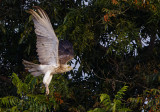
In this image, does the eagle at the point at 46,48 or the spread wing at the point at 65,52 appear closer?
the eagle at the point at 46,48

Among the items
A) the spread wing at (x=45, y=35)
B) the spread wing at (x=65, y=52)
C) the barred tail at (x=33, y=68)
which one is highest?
the spread wing at (x=45, y=35)

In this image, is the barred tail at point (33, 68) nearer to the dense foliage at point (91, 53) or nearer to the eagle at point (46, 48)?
the eagle at point (46, 48)

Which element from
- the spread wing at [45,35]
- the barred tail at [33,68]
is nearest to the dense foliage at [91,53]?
the barred tail at [33,68]

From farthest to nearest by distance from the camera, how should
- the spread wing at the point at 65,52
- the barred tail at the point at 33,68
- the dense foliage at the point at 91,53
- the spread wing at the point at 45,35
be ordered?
the dense foliage at the point at 91,53
the spread wing at the point at 65,52
the barred tail at the point at 33,68
the spread wing at the point at 45,35

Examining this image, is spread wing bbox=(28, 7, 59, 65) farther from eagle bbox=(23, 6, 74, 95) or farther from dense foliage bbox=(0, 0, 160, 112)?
dense foliage bbox=(0, 0, 160, 112)

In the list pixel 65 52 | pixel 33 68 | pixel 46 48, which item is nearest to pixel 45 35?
pixel 46 48

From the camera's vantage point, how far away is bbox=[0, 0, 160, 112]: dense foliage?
253 inches

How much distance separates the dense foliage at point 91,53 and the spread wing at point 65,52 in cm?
41

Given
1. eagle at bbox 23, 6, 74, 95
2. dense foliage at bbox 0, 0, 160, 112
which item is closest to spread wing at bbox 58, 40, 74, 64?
eagle at bbox 23, 6, 74, 95

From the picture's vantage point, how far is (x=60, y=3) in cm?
775

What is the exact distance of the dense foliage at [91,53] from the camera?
6418mm

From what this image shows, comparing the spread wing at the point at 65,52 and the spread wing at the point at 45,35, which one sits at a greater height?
the spread wing at the point at 45,35

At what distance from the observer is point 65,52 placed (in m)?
6.29

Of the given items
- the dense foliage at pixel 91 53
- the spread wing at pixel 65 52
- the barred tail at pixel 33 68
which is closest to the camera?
the barred tail at pixel 33 68
